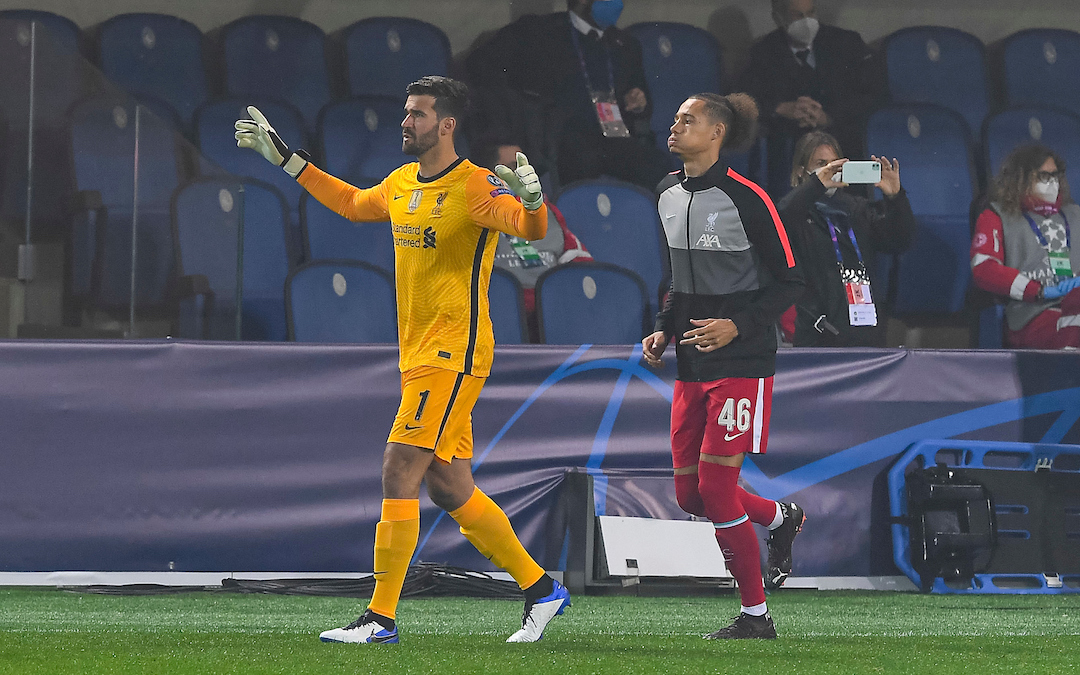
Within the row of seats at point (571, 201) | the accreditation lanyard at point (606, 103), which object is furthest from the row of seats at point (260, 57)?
the accreditation lanyard at point (606, 103)

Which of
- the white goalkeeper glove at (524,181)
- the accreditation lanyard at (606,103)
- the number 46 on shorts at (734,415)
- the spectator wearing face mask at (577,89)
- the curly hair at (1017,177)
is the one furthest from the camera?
the accreditation lanyard at (606,103)

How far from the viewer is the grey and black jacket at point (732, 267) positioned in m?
5.05

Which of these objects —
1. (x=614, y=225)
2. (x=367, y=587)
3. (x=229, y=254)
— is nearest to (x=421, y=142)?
(x=367, y=587)

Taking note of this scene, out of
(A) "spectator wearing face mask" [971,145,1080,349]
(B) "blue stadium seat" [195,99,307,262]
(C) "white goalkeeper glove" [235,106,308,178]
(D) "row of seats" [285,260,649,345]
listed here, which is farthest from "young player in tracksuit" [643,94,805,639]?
(B) "blue stadium seat" [195,99,307,262]

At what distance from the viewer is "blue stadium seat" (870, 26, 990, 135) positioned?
11.0 metres

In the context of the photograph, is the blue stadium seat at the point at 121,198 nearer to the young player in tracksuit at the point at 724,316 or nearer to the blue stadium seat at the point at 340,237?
the blue stadium seat at the point at 340,237

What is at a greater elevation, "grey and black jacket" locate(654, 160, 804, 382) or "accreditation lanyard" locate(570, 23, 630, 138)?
"accreditation lanyard" locate(570, 23, 630, 138)

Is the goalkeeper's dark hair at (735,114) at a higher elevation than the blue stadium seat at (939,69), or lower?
lower

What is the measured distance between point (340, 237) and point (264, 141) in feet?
12.0

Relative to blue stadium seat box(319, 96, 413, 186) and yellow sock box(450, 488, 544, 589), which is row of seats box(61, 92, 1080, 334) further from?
yellow sock box(450, 488, 544, 589)

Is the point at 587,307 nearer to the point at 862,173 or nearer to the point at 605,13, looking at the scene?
the point at 862,173

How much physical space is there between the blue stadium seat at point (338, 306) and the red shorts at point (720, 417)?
2952 mm

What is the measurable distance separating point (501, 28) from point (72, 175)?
4.28m

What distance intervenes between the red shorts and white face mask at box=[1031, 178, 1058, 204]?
169 inches
